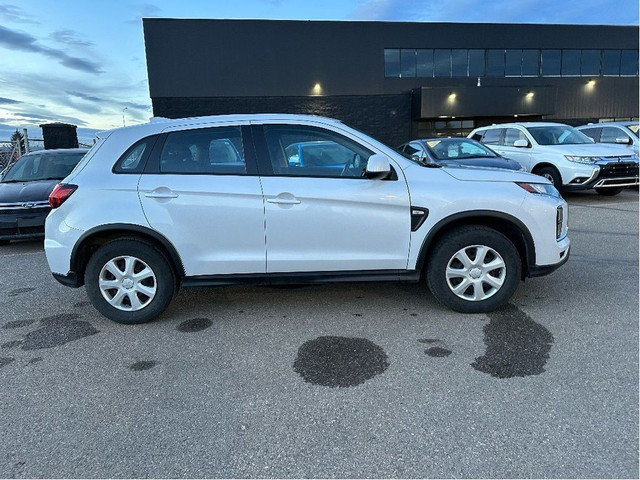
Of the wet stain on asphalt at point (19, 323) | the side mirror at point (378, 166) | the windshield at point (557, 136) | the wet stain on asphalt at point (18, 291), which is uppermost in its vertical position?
the windshield at point (557, 136)

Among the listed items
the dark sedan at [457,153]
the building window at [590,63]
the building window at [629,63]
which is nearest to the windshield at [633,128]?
the dark sedan at [457,153]

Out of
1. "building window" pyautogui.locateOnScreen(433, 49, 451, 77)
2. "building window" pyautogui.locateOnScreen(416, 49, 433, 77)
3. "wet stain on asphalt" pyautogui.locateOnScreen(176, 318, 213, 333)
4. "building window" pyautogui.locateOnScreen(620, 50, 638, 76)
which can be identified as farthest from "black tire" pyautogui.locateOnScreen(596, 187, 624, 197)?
"building window" pyautogui.locateOnScreen(620, 50, 638, 76)

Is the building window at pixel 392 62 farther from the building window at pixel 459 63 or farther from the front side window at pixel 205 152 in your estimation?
the front side window at pixel 205 152

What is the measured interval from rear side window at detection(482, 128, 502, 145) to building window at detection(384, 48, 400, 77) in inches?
719

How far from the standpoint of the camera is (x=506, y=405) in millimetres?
2508

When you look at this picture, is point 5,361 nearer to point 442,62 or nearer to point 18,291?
point 18,291

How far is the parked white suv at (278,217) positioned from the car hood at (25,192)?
365 cm

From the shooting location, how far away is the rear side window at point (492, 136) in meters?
11.4

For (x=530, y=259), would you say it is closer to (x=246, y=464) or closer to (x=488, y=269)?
(x=488, y=269)

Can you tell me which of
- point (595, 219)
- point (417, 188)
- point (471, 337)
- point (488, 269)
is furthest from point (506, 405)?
point (595, 219)

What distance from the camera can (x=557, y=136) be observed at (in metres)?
10.3

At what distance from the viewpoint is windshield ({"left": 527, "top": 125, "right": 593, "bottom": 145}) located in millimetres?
10156

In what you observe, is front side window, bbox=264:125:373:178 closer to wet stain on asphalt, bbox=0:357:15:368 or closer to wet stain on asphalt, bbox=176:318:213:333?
wet stain on asphalt, bbox=176:318:213:333

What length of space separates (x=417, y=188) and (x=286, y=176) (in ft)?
3.66
